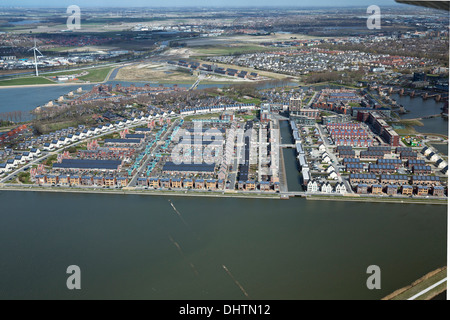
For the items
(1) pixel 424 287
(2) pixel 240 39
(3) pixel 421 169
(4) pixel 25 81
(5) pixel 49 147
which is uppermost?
(2) pixel 240 39

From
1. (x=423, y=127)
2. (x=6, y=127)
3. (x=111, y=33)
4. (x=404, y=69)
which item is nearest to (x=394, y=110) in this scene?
(x=423, y=127)

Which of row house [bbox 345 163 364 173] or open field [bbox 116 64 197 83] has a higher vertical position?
open field [bbox 116 64 197 83]

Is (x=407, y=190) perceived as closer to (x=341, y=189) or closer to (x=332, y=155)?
(x=341, y=189)

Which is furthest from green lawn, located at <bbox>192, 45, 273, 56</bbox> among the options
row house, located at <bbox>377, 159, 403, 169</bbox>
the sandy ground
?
row house, located at <bbox>377, 159, 403, 169</bbox>

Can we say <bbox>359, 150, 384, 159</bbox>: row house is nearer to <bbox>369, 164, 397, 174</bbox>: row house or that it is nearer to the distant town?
the distant town

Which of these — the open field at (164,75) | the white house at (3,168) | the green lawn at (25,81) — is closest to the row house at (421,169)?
the white house at (3,168)

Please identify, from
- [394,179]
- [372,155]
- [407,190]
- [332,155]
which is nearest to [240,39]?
[332,155]

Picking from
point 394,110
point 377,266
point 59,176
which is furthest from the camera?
point 394,110

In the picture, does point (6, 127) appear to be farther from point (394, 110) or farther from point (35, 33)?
point (35, 33)

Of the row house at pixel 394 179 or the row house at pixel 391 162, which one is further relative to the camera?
the row house at pixel 391 162

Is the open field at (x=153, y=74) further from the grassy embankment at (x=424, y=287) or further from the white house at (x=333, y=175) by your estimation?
the grassy embankment at (x=424, y=287)

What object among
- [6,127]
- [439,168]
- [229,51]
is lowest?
[439,168]
